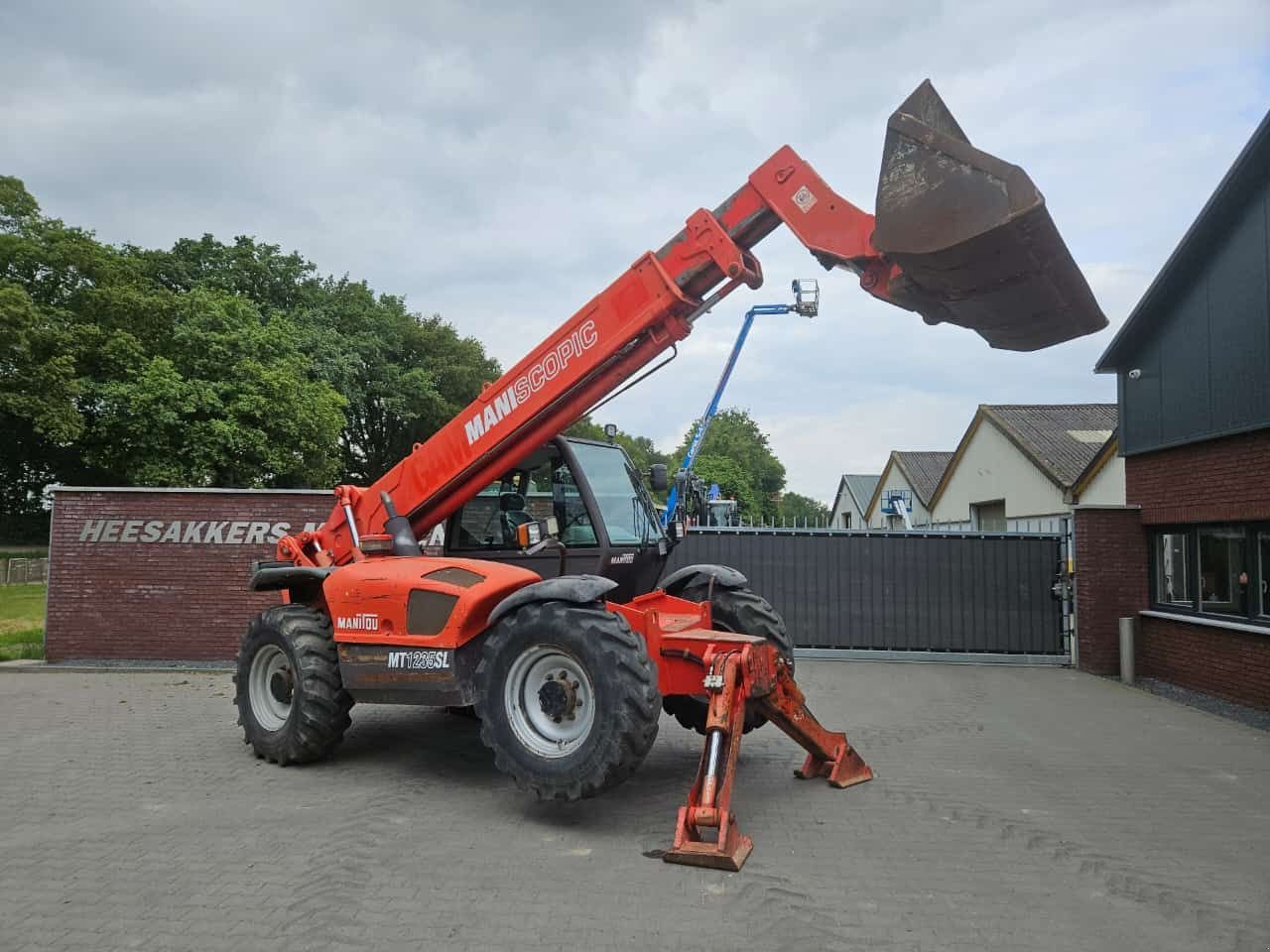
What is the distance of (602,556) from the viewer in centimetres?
671

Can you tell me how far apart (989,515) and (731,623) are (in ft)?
102

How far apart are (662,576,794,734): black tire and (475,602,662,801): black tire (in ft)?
5.30

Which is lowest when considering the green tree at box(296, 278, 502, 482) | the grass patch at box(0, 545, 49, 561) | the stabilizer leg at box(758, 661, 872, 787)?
the stabilizer leg at box(758, 661, 872, 787)

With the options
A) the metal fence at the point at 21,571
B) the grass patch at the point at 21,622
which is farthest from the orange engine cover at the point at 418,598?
the metal fence at the point at 21,571

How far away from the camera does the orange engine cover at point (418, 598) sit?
6223 millimetres

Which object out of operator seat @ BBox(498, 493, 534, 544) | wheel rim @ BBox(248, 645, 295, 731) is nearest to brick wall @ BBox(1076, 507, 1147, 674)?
operator seat @ BBox(498, 493, 534, 544)

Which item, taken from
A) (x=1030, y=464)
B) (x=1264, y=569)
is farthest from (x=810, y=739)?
(x=1030, y=464)

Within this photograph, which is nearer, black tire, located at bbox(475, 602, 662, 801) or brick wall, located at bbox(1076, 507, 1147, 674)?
black tire, located at bbox(475, 602, 662, 801)

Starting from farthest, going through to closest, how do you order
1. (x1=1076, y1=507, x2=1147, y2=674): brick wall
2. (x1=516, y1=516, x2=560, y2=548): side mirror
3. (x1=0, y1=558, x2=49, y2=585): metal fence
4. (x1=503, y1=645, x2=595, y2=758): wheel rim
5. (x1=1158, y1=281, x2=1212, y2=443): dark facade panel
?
(x1=0, y1=558, x2=49, y2=585): metal fence
(x1=1076, y1=507, x2=1147, y2=674): brick wall
(x1=1158, y1=281, x2=1212, y2=443): dark facade panel
(x1=516, y1=516, x2=560, y2=548): side mirror
(x1=503, y1=645, x2=595, y2=758): wheel rim

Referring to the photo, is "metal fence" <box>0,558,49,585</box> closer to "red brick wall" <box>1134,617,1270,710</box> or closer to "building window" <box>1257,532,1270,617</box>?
"red brick wall" <box>1134,617,1270,710</box>

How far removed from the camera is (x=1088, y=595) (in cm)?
1253

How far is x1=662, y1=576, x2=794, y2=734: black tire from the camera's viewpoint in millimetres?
7129

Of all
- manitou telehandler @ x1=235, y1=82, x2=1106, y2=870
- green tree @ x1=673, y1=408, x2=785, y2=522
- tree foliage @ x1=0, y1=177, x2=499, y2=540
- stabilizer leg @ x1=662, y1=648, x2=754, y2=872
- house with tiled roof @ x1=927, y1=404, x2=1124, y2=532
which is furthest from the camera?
green tree @ x1=673, y1=408, x2=785, y2=522

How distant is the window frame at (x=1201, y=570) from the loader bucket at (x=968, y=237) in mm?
6098
